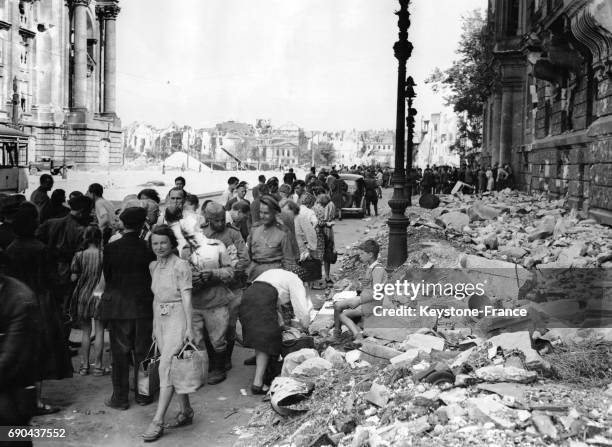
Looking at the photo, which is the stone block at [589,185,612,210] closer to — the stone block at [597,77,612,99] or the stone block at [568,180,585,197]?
the stone block at [597,77,612,99]

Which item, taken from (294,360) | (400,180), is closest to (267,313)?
(294,360)

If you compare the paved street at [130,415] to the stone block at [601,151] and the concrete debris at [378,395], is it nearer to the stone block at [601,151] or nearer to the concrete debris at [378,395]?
the concrete debris at [378,395]

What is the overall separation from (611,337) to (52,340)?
16.7ft

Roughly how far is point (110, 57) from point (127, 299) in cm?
6791

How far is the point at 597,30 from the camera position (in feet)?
42.8

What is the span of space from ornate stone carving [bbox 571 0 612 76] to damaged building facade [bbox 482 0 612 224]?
0.02 meters

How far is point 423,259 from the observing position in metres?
11.0

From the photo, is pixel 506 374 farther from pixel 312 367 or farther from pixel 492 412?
pixel 312 367

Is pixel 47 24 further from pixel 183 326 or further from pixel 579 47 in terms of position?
pixel 183 326

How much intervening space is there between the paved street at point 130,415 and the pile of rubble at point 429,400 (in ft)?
0.91

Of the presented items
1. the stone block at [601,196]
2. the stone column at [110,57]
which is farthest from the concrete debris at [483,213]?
the stone column at [110,57]

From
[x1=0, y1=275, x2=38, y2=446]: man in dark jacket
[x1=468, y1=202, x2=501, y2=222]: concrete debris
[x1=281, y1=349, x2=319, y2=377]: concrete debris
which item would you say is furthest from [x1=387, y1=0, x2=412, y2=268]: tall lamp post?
[x1=0, y1=275, x2=38, y2=446]: man in dark jacket

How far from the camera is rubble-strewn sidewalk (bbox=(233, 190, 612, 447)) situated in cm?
439

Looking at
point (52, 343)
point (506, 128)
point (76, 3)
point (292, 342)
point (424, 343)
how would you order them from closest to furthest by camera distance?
point (52, 343) < point (424, 343) < point (292, 342) < point (506, 128) < point (76, 3)
